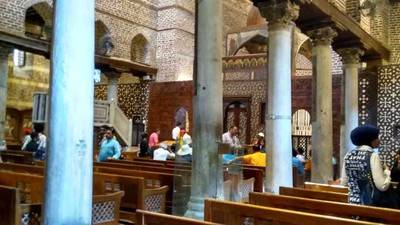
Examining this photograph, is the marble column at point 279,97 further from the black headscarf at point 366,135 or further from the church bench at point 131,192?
the black headscarf at point 366,135

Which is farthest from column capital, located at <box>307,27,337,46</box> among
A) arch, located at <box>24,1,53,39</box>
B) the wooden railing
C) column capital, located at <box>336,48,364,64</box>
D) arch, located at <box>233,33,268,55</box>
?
arch, located at <box>24,1,53,39</box>

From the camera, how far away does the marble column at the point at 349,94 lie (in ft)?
43.2

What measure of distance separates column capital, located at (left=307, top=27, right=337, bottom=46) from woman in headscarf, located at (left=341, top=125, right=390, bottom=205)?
624cm

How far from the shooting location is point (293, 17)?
885cm

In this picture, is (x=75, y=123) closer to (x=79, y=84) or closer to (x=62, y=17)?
(x=79, y=84)

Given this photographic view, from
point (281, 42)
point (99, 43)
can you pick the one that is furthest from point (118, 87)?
point (281, 42)

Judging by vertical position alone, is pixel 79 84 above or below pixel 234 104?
below

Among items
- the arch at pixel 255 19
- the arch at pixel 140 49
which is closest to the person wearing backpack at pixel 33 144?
the arch at pixel 140 49

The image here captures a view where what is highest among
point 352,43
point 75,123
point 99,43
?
point 99,43

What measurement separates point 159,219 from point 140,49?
21.3 meters

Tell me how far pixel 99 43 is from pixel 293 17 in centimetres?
1306

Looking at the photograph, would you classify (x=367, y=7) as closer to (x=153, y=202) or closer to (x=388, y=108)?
(x=388, y=108)

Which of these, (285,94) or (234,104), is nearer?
(285,94)

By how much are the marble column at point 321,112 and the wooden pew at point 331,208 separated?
5.70m
